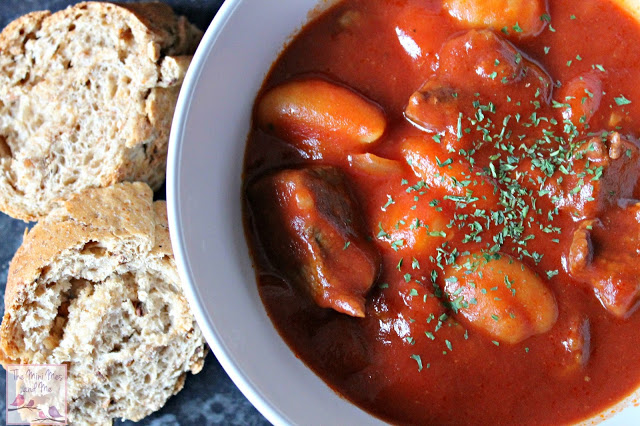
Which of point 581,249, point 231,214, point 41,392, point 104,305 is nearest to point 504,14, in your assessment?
point 581,249

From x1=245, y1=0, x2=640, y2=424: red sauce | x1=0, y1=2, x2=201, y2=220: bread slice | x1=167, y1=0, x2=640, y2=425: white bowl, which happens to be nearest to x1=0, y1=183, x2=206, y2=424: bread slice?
x1=0, y1=2, x2=201, y2=220: bread slice

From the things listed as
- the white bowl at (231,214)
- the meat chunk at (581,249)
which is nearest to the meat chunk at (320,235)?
the white bowl at (231,214)

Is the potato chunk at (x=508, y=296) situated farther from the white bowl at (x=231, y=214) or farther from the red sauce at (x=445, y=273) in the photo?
the white bowl at (x=231, y=214)

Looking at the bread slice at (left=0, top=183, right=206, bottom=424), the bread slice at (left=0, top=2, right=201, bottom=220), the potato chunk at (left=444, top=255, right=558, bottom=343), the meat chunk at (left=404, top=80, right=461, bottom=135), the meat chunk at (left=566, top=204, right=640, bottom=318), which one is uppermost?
the meat chunk at (left=404, top=80, right=461, bottom=135)

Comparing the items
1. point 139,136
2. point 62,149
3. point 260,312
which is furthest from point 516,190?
point 62,149

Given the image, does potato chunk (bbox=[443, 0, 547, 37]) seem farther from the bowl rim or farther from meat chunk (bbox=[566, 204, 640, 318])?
the bowl rim

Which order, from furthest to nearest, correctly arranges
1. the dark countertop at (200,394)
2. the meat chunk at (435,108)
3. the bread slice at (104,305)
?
1. the dark countertop at (200,394)
2. the bread slice at (104,305)
3. the meat chunk at (435,108)
